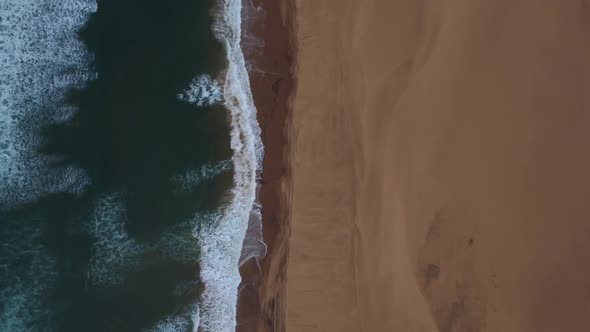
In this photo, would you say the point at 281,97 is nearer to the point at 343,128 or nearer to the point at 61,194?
the point at 343,128

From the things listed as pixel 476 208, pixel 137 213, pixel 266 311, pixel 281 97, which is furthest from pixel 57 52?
pixel 476 208

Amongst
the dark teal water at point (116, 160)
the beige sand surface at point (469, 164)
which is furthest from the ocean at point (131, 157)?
the beige sand surface at point (469, 164)

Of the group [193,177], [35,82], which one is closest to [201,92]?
[193,177]

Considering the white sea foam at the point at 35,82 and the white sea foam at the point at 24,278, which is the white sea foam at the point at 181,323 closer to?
the white sea foam at the point at 24,278

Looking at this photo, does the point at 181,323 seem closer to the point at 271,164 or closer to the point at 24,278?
the point at 24,278

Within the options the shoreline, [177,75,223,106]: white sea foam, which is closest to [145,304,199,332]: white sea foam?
the shoreline

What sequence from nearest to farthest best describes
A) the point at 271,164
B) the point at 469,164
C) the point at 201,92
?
the point at 469,164
the point at 271,164
the point at 201,92
